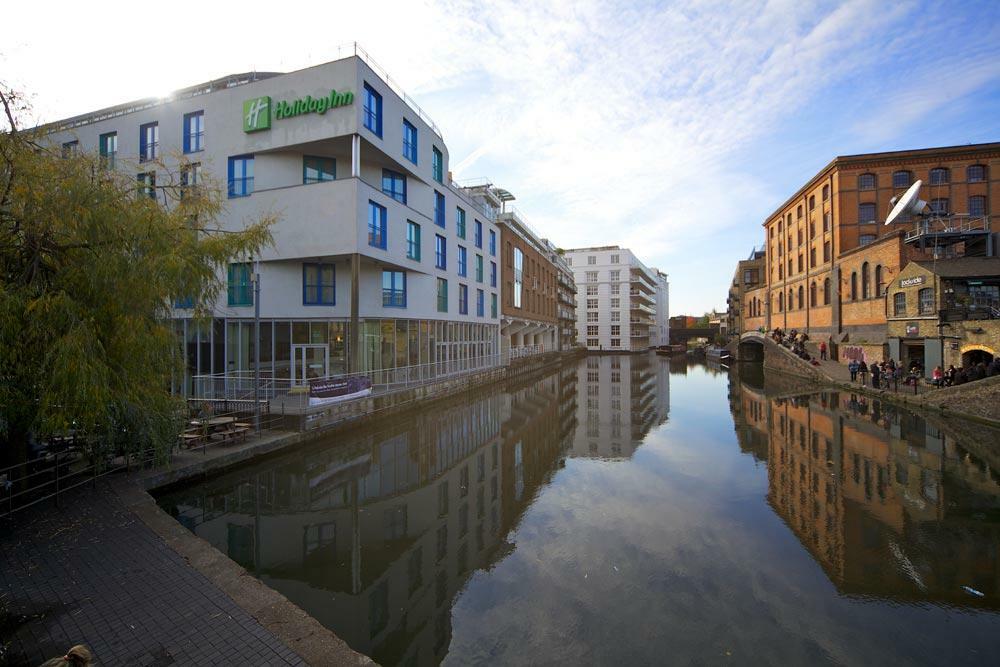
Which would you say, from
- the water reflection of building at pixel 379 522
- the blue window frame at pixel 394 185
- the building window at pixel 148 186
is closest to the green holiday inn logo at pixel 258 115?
the blue window frame at pixel 394 185

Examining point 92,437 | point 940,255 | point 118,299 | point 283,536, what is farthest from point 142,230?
point 940,255

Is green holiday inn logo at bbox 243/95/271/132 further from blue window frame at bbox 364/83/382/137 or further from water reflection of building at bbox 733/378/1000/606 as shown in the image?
water reflection of building at bbox 733/378/1000/606

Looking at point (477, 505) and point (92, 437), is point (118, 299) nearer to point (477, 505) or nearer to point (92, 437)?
point (92, 437)

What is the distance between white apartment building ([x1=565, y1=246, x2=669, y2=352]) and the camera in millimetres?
83062

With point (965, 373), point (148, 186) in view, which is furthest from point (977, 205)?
point (148, 186)

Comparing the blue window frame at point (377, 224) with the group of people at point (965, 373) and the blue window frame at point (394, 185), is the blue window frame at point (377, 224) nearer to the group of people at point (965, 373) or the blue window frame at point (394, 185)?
the blue window frame at point (394, 185)

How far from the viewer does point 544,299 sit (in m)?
53.5

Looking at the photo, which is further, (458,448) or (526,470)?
(458,448)

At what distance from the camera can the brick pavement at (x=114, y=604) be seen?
13.6 feet

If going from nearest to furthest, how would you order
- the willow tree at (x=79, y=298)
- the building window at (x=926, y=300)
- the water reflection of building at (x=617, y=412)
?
the willow tree at (x=79, y=298)
the water reflection of building at (x=617, y=412)
the building window at (x=926, y=300)

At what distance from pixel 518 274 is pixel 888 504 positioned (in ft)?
117

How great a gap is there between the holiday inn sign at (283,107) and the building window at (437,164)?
7617 millimetres

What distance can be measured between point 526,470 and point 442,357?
15833 millimetres

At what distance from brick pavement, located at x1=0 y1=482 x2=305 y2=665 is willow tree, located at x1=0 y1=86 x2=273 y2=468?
1.68 metres
